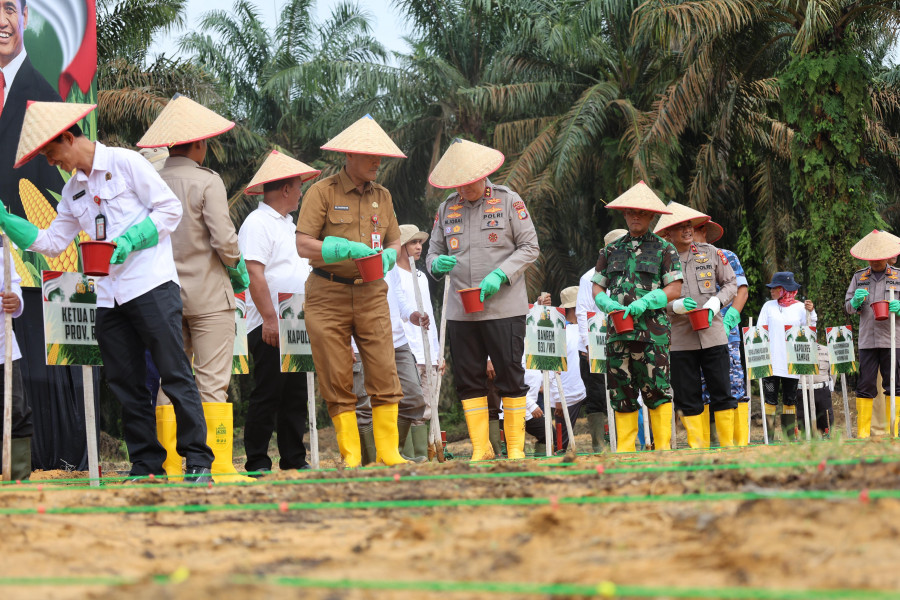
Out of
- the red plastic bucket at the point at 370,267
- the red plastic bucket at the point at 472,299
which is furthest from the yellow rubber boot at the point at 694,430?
the red plastic bucket at the point at 370,267

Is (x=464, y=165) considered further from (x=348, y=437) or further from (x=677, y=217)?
(x=677, y=217)

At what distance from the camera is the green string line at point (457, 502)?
328cm

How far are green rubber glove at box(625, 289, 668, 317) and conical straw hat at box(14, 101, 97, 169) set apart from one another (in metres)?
3.59

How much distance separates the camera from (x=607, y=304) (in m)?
7.19

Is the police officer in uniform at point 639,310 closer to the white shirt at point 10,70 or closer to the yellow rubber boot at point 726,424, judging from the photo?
the yellow rubber boot at point 726,424

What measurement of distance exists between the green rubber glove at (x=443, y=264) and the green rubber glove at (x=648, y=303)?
1188mm

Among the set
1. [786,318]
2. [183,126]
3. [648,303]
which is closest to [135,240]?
[183,126]

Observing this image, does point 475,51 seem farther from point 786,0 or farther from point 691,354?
point 691,354

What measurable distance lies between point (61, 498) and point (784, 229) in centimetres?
1947

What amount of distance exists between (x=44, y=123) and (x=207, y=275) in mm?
1123

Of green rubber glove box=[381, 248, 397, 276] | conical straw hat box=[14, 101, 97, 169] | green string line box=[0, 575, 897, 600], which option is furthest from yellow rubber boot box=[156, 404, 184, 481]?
green string line box=[0, 575, 897, 600]

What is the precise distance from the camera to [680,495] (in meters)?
3.66

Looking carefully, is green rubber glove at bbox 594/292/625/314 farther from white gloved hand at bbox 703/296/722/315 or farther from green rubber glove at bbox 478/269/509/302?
white gloved hand at bbox 703/296/722/315

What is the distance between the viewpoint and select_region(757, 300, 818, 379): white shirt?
37.7 feet
